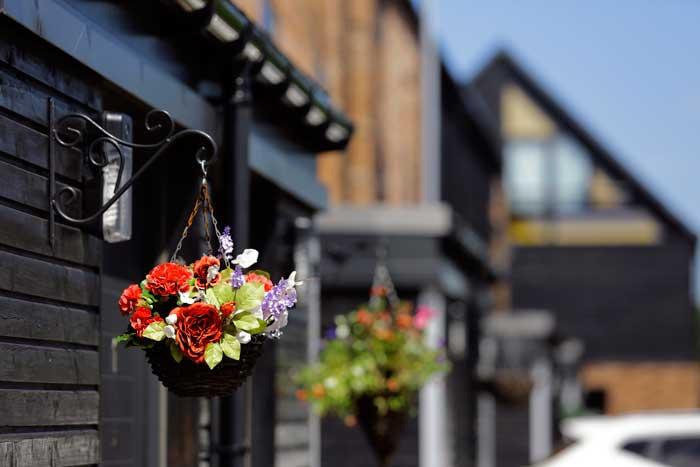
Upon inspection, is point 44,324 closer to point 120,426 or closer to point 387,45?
point 120,426

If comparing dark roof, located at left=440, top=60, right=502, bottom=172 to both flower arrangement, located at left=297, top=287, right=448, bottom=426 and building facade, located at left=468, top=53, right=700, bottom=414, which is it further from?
building facade, located at left=468, top=53, right=700, bottom=414

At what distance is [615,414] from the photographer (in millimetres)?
58656

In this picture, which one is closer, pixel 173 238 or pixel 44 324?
pixel 44 324

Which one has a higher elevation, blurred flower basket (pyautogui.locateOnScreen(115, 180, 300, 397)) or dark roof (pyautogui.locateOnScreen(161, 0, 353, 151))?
dark roof (pyautogui.locateOnScreen(161, 0, 353, 151))

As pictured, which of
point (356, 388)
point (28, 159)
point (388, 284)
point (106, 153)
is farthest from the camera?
point (388, 284)

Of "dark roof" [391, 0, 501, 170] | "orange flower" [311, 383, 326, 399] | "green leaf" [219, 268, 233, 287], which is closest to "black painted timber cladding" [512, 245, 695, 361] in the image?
"dark roof" [391, 0, 501, 170]

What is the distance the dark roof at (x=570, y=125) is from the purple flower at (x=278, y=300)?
49524 mm

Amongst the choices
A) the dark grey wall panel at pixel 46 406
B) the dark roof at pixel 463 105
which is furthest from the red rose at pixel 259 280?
the dark roof at pixel 463 105

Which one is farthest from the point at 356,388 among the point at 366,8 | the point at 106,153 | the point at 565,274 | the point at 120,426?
the point at 565,274

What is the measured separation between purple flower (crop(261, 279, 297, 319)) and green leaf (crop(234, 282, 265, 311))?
0.06m

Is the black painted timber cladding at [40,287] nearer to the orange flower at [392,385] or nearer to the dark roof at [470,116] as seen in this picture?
the orange flower at [392,385]

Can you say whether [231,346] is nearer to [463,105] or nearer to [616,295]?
[463,105]

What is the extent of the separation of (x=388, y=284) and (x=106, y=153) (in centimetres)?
1238

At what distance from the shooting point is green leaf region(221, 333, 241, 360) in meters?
7.32
